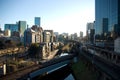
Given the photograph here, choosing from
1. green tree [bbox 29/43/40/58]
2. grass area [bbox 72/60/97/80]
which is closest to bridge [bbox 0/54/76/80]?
grass area [bbox 72/60/97/80]

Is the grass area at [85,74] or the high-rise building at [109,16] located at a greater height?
the high-rise building at [109,16]

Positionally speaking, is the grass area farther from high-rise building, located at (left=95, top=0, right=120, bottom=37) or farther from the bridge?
high-rise building, located at (left=95, top=0, right=120, bottom=37)

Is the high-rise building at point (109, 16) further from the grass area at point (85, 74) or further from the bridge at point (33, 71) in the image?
the grass area at point (85, 74)

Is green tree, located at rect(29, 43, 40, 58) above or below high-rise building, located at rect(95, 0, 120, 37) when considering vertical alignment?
below

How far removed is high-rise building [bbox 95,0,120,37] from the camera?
241 feet

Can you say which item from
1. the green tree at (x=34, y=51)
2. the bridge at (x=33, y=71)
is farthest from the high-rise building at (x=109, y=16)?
the green tree at (x=34, y=51)

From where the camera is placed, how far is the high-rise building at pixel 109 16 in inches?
2891

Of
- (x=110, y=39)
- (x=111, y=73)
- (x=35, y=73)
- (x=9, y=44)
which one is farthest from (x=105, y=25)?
(x=111, y=73)

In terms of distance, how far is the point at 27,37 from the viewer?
142 m

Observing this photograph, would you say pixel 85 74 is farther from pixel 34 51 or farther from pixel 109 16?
pixel 109 16

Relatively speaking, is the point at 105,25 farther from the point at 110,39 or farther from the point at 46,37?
the point at 46,37

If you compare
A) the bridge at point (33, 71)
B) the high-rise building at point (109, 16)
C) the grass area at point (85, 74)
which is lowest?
the grass area at point (85, 74)

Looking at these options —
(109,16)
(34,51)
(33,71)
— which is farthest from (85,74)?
(109,16)

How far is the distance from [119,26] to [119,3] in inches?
366
